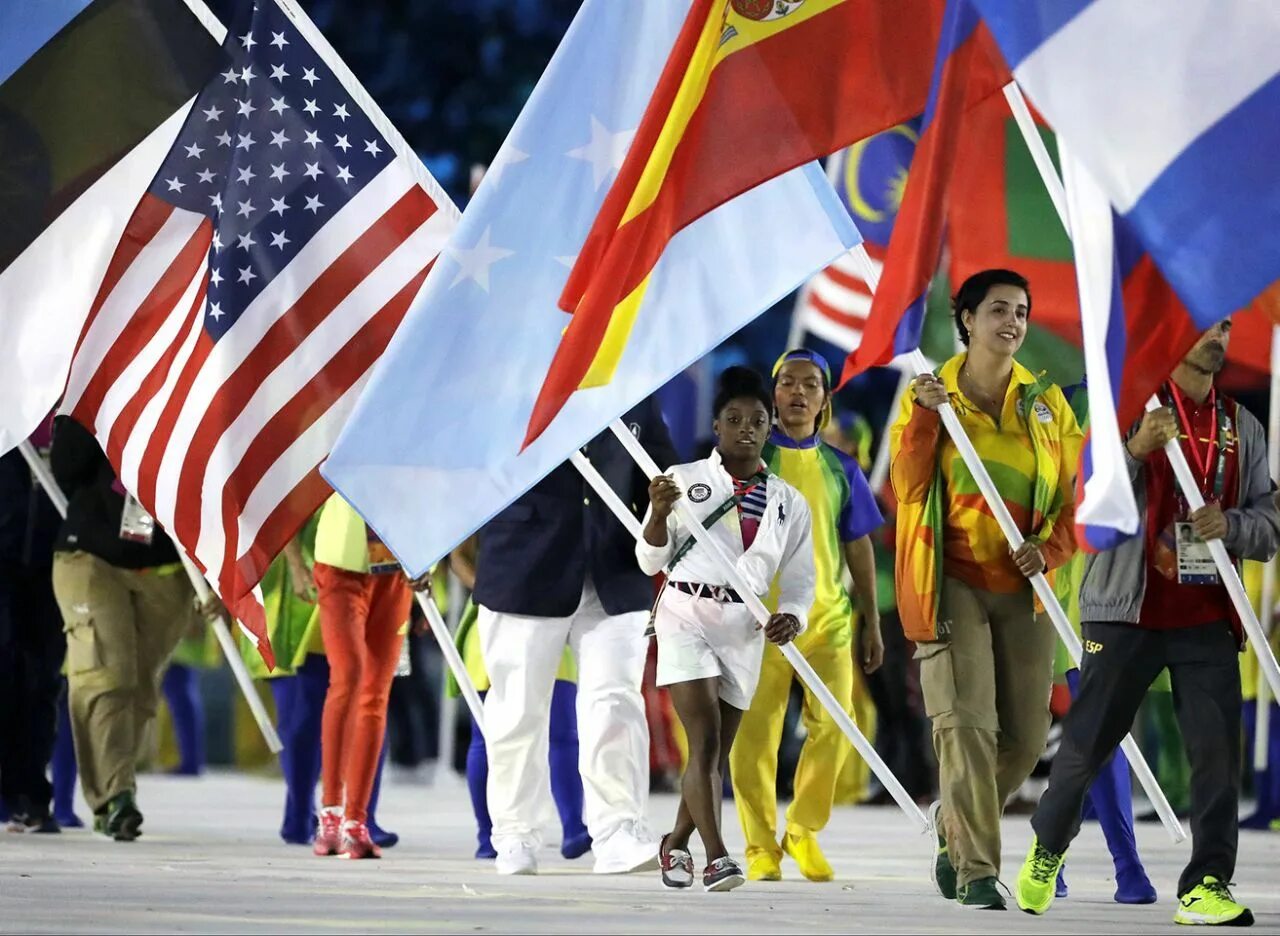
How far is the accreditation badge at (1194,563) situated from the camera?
8.90m

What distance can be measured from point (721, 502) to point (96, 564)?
3.92 metres

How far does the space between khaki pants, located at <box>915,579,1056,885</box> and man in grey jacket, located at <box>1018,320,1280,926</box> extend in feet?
0.74

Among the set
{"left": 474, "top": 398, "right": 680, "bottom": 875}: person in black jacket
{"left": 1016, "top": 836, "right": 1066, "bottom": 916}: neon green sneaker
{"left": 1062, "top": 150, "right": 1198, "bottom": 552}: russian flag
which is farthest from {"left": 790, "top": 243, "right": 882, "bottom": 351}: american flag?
{"left": 1062, "top": 150, "right": 1198, "bottom": 552}: russian flag

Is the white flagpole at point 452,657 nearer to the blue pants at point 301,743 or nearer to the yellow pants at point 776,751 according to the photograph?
the blue pants at point 301,743

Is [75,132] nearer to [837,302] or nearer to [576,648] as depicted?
[576,648]

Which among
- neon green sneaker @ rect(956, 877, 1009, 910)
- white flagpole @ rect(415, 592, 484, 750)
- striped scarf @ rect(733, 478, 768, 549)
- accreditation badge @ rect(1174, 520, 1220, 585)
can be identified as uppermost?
striped scarf @ rect(733, 478, 768, 549)

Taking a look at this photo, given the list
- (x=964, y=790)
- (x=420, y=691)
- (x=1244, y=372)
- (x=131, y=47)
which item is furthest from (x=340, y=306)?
(x=420, y=691)

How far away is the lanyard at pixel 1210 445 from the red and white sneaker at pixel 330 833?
470cm

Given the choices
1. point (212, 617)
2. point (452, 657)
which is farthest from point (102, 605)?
point (452, 657)

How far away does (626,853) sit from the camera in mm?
11047

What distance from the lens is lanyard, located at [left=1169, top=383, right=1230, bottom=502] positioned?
9.02 metres

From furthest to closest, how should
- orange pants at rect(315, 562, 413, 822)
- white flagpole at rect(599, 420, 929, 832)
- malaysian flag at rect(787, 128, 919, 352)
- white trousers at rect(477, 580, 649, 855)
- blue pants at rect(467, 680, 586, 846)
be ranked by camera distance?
malaysian flag at rect(787, 128, 919, 352), blue pants at rect(467, 680, 586, 846), orange pants at rect(315, 562, 413, 822), white trousers at rect(477, 580, 649, 855), white flagpole at rect(599, 420, 929, 832)

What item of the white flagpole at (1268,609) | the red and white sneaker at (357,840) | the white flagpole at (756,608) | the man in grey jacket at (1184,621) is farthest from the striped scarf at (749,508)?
the white flagpole at (1268,609)

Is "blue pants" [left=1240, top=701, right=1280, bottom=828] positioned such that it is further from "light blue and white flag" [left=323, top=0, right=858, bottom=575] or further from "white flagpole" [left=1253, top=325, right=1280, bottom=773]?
"light blue and white flag" [left=323, top=0, right=858, bottom=575]
